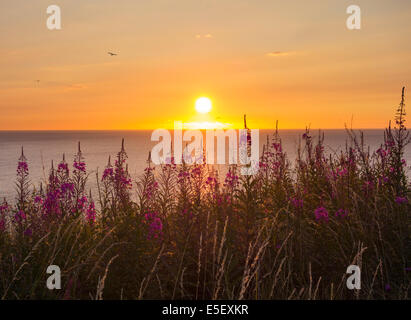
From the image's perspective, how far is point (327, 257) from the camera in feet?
18.3

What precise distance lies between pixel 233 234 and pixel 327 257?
1430 millimetres

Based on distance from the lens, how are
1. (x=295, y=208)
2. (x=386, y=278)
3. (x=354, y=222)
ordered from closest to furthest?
(x=386, y=278), (x=354, y=222), (x=295, y=208)

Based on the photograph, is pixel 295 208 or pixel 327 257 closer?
pixel 327 257

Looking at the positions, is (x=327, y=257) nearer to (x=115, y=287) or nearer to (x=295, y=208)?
(x=295, y=208)

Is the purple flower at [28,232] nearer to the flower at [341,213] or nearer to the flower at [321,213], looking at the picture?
the flower at [321,213]

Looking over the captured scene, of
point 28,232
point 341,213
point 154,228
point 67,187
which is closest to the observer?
point 154,228

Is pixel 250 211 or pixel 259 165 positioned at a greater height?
pixel 259 165

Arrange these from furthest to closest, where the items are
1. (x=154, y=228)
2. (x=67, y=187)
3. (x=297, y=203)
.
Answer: (x=67, y=187), (x=297, y=203), (x=154, y=228)

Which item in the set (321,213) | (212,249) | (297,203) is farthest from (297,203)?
(212,249)

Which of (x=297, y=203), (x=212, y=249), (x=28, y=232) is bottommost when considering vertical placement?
(x=212, y=249)

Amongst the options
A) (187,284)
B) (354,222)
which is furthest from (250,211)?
(354,222)

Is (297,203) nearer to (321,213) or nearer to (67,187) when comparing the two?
(321,213)

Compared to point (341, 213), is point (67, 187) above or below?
above

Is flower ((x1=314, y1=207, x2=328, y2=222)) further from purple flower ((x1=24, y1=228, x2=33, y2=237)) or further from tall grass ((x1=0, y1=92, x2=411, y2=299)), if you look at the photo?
purple flower ((x1=24, y1=228, x2=33, y2=237))
